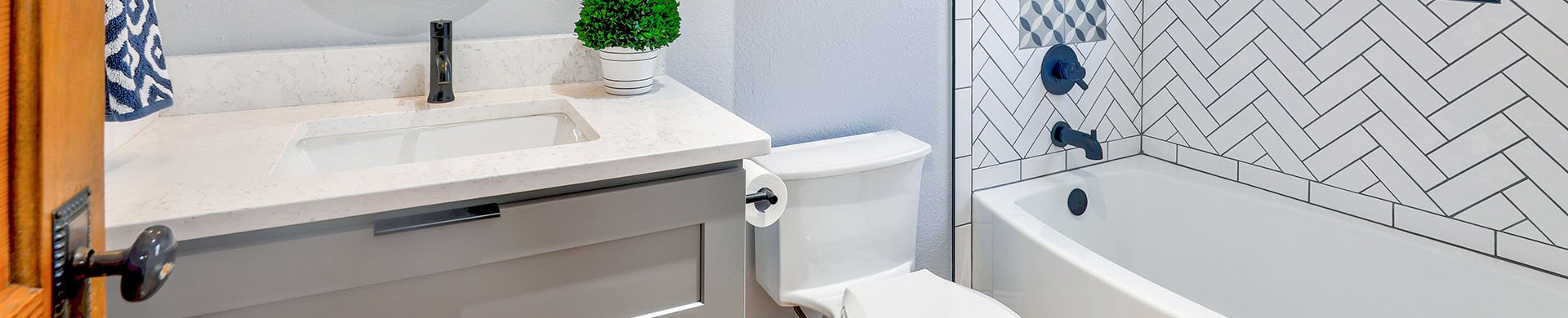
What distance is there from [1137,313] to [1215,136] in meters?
0.77

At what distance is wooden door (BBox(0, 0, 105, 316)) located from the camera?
449 millimetres

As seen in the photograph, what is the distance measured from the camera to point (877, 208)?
1744mm

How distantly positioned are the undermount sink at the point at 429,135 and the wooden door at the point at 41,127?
2.27 feet

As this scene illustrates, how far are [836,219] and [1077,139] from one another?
2.28 ft

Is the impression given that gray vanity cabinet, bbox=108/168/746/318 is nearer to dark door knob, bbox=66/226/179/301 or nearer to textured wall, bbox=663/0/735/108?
dark door knob, bbox=66/226/179/301

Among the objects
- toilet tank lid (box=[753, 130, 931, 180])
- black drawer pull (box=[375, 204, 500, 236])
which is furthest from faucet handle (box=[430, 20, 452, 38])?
toilet tank lid (box=[753, 130, 931, 180])

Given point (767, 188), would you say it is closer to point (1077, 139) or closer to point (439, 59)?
point (439, 59)

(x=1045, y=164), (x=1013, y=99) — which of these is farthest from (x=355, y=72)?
(x=1045, y=164)

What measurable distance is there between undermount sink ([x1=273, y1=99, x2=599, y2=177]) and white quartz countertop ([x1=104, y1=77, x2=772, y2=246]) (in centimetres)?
2

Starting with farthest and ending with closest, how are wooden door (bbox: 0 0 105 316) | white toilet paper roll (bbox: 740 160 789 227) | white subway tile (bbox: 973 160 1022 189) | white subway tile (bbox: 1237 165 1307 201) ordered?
white subway tile (bbox: 973 160 1022 189)
white subway tile (bbox: 1237 165 1307 201)
white toilet paper roll (bbox: 740 160 789 227)
wooden door (bbox: 0 0 105 316)

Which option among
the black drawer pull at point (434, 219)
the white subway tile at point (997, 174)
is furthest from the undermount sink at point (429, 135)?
the white subway tile at point (997, 174)

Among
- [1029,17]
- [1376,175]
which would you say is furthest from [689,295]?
[1376,175]

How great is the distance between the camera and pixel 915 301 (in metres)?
1.66

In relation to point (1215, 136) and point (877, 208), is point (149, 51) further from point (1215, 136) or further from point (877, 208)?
point (1215, 136)
